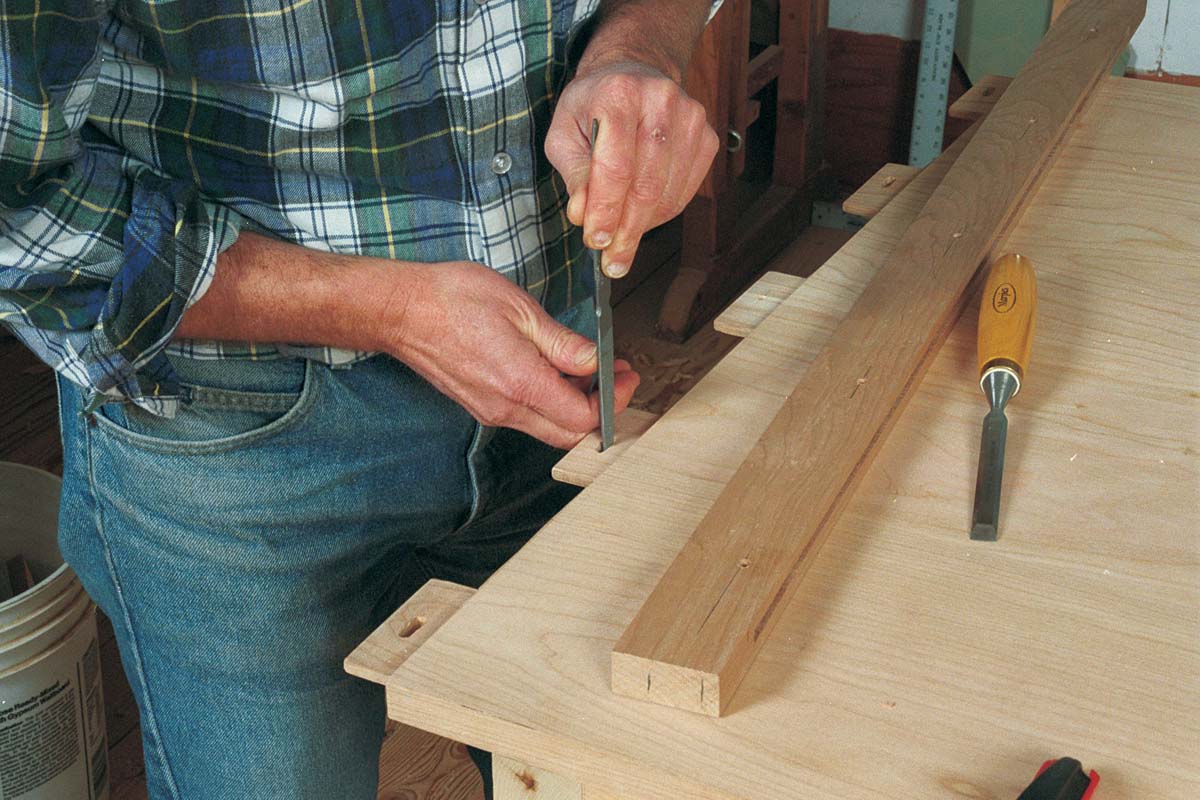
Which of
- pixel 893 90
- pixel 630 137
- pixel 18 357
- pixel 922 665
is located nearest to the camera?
pixel 922 665

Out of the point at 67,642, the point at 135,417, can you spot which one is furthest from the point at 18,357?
the point at 135,417

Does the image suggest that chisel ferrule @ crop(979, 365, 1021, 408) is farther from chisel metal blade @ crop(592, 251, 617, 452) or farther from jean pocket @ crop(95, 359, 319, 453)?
jean pocket @ crop(95, 359, 319, 453)

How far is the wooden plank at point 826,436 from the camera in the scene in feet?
2.18

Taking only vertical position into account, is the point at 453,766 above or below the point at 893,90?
below

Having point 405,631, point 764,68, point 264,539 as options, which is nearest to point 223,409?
point 264,539

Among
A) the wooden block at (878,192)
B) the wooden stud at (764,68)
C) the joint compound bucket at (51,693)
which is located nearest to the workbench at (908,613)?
the wooden block at (878,192)

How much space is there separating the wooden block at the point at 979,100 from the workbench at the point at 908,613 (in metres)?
0.50

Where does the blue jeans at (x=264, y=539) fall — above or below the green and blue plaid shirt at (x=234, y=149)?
below

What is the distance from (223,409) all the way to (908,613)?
596 millimetres

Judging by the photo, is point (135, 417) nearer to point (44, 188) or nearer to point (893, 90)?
point (44, 188)

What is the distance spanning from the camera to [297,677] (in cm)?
111

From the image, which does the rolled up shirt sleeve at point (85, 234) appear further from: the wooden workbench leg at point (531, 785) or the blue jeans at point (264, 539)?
the wooden workbench leg at point (531, 785)

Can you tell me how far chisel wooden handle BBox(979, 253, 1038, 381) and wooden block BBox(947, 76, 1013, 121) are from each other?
507 millimetres

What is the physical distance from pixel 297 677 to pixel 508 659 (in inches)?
18.7
